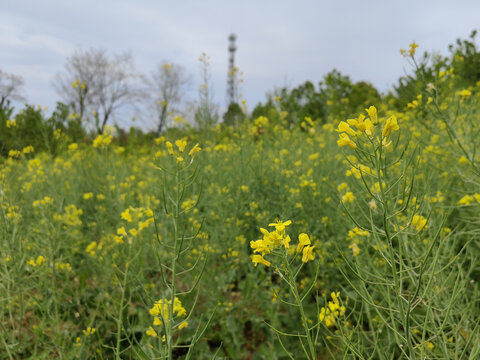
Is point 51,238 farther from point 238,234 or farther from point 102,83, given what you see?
point 102,83

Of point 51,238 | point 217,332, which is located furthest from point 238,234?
point 51,238

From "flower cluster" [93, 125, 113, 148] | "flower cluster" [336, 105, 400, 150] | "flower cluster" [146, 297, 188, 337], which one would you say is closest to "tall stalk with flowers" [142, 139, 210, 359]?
"flower cluster" [146, 297, 188, 337]

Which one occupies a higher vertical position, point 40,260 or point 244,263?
point 40,260

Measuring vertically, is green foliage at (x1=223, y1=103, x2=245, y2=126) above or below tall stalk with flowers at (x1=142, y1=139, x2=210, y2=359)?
above

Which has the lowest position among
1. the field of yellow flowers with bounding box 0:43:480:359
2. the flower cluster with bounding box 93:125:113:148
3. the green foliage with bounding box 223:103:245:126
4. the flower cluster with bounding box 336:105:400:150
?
the field of yellow flowers with bounding box 0:43:480:359

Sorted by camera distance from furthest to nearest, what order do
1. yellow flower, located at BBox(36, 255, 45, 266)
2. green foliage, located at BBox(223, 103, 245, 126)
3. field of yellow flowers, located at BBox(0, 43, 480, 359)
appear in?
green foliage, located at BBox(223, 103, 245, 126) → yellow flower, located at BBox(36, 255, 45, 266) → field of yellow flowers, located at BBox(0, 43, 480, 359)

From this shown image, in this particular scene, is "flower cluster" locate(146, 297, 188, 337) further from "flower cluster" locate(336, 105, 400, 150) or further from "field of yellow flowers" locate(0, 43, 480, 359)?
"flower cluster" locate(336, 105, 400, 150)

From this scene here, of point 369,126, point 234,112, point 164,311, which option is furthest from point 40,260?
point 234,112

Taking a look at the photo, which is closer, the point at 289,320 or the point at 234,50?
the point at 289,320

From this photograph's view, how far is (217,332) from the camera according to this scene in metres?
2.27

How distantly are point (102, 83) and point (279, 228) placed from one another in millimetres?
36447

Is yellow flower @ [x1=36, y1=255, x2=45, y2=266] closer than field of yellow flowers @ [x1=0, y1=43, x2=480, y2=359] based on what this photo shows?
No

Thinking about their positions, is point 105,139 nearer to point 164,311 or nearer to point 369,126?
point 164,311

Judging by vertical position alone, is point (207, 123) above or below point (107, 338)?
above
